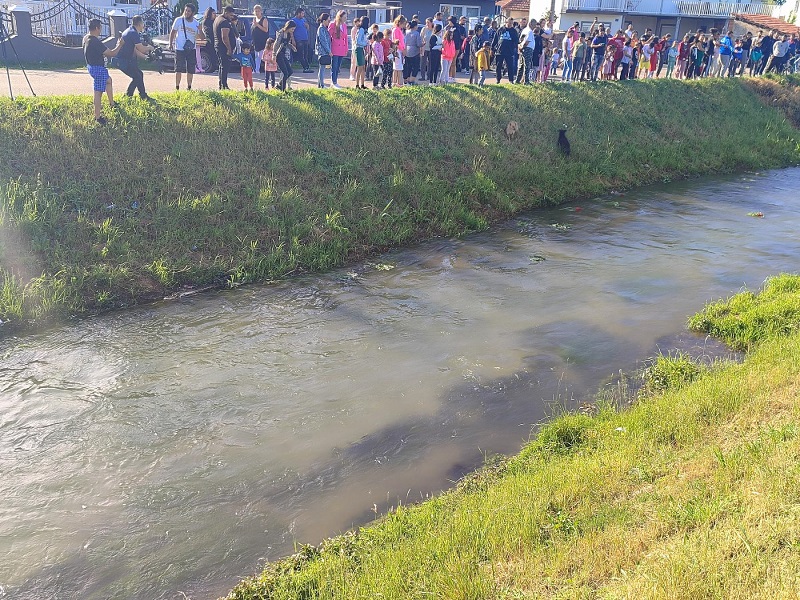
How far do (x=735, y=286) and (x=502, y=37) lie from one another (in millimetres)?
10788

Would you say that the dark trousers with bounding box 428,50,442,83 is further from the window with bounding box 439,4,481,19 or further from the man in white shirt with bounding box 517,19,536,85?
the window with bounding box 439,4,481,19

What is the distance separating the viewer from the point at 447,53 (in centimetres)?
1927

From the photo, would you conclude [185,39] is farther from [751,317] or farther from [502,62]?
[751,317]

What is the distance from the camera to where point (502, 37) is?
19344 mm

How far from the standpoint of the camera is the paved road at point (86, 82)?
51.2ft

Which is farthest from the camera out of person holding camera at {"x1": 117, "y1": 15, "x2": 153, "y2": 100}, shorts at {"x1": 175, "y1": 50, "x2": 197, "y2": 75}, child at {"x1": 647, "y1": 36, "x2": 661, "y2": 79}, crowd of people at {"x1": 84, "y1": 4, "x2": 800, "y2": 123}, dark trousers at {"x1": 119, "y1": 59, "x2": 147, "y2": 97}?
child at {"x1": 647, "y1": 36, "x2": 661, "y2": 79}

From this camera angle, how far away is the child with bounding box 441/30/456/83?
19.0 m

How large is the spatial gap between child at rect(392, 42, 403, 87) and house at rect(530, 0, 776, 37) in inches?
976

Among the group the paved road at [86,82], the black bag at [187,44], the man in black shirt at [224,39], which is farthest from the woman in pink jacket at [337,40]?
the black bag at [187,44]

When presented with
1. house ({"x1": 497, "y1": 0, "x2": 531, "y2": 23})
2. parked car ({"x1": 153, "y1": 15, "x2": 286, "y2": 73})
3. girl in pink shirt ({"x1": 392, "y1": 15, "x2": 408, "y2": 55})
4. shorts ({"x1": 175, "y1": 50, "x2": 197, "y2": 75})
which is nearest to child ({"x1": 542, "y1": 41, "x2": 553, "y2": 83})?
girl in pink shirt ({"x1": 392, "y1": 15, "x2": 408, "y2": 55})

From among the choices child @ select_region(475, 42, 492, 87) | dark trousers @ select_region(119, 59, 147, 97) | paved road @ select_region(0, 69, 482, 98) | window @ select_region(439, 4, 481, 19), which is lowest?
paved road @ select_region(0, 69, 482, 98)

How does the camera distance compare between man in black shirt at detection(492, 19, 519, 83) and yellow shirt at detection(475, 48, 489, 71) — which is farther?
man in black shirt at detection(492, 19, 519, 83)

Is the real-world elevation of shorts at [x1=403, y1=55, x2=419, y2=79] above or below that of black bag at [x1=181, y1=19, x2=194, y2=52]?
below

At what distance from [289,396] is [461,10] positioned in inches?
1496
